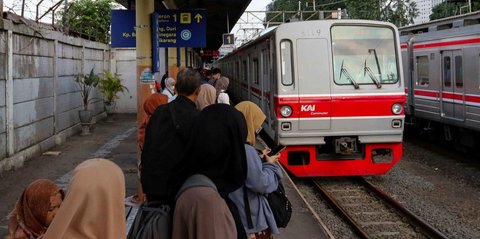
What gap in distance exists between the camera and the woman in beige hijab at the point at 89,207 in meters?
2.09

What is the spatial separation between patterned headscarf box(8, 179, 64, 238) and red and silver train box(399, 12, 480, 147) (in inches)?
396

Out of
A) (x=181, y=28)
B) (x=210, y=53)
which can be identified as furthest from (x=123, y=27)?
(x=210, y=53)

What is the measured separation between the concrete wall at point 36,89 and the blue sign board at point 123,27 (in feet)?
5.73

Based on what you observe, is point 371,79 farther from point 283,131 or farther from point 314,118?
point 283,131

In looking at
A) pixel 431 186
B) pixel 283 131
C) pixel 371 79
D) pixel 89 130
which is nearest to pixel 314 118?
pixel 283 131

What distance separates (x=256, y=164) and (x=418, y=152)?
1065 cm

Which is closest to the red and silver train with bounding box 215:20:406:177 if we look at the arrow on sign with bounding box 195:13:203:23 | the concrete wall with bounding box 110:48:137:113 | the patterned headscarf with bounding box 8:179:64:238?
the arrow on sign with bounding box 195:13:203:23

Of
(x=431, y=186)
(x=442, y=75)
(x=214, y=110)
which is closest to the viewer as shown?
(x=214, y=110)

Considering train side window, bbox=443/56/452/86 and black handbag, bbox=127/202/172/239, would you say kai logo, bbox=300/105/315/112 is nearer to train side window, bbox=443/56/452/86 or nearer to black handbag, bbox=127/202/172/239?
train side window, bbox=443/56/452/86

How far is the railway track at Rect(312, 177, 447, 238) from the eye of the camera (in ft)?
21.9

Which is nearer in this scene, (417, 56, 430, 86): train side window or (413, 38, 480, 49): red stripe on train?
(413, 38, 480, 49): red stripe on train

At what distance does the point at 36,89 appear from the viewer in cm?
1004

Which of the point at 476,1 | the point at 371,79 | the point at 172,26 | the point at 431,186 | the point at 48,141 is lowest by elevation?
the point at 431,186

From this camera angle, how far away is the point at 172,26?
959 centimetres
